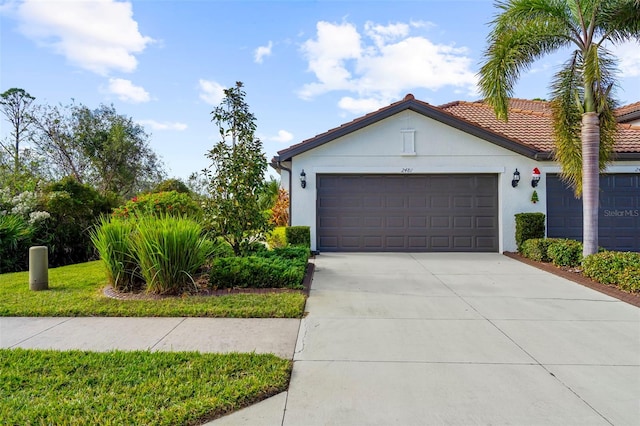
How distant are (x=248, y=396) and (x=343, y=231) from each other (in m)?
8.17

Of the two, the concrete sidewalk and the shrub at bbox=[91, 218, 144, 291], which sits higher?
the shrub at bbox=[91, 218, 144, 291]

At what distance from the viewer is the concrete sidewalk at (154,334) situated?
12.2ft

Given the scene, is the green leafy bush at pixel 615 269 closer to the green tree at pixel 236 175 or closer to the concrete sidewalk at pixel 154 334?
the concrete sidewalk at pixel 154 334

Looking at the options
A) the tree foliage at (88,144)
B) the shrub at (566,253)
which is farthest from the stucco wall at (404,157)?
the tree foliage at (88,144)

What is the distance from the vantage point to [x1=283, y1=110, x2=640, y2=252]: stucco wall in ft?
34.5

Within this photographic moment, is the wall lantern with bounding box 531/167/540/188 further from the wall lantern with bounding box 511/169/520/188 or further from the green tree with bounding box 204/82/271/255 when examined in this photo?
the green tree with bounding box 204/82/271/255

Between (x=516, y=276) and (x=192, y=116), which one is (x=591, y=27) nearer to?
(x=516, y=276)

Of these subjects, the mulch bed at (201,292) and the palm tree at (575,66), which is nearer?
the mulch bed at (201,292)

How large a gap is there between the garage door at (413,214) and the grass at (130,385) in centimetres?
753

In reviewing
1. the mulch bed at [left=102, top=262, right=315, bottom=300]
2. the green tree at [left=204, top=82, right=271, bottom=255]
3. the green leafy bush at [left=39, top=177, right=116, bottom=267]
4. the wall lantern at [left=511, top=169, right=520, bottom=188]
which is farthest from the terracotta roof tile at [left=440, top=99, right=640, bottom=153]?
the green leafy bush at [left=39, top=177, right=116, bottom=267]

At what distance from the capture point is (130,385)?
2.85m

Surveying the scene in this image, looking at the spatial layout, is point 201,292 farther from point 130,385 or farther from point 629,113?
point 629,113

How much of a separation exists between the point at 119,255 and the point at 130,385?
373 cm

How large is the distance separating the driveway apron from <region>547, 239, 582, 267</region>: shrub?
1720 millimetres
